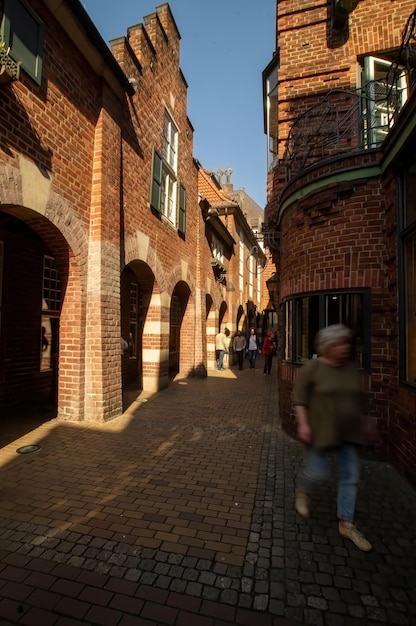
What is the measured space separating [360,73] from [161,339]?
755 centimetres

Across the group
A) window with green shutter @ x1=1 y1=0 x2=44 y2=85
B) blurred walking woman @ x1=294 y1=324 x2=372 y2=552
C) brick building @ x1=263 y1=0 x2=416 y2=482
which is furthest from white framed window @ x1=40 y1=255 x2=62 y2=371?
blurred walking woman @ x1=294 y1=324 x2=372 y2=552

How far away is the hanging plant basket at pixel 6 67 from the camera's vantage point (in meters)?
3.90

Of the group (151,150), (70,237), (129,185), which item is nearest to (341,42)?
(151,150)

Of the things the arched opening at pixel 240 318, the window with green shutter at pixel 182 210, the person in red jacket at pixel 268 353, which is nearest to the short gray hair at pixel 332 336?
the window with green shutter at pixel 182 210

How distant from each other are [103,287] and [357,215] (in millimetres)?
4311

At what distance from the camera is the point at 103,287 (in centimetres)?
624

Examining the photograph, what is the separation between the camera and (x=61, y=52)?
5586 mm

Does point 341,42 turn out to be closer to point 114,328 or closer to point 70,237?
point 70,237

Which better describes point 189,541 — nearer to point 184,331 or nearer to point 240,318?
point 184,331

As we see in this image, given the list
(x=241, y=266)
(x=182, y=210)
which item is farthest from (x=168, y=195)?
(x=241, y=266)

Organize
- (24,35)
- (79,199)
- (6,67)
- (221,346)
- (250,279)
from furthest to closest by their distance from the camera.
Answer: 1. (250,279)
2. (221,346)
3. (79,199)
4. (24,35)
5. (6,67)

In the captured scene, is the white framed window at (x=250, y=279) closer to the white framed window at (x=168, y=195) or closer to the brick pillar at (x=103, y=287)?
the white framed window at (x=168, y=195)

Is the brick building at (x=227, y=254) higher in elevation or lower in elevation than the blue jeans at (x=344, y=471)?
higher

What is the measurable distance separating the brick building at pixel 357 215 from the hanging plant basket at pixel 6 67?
13.4 ft
